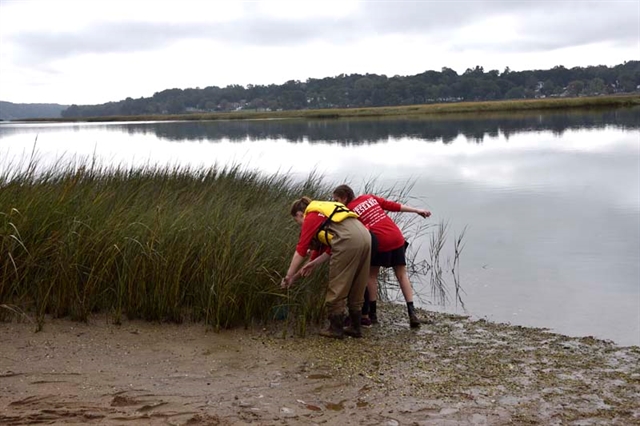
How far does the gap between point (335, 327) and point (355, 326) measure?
246 millimetres

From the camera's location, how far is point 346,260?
20.0ft

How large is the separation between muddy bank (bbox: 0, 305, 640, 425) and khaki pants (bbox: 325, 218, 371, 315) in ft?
1.38

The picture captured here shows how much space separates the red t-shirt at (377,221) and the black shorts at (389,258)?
44 millimetres

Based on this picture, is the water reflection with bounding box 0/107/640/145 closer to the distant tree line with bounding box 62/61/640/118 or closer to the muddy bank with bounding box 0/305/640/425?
the muddy bank with bounding box 0/305/640/425

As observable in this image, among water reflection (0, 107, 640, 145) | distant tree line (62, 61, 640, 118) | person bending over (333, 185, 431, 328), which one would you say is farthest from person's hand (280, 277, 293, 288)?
distant tree line (62, 61, 640, 118)

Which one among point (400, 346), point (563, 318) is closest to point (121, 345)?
point (400, 346)

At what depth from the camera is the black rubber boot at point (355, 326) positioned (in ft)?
21.0

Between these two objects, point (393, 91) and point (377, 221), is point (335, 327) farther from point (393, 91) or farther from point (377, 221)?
point (393, 91)

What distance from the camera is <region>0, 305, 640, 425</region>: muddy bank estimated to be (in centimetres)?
453

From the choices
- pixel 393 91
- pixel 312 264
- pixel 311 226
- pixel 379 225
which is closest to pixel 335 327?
pixel 312 264

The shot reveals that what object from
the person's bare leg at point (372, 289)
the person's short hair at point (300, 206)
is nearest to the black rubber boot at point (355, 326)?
the person's bare leg at point (372, 289)

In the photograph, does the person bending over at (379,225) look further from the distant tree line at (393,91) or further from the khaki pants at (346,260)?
the distant tree line at (393,91)

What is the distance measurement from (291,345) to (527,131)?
41.1 metres

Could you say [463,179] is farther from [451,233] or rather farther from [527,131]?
[527,131]
